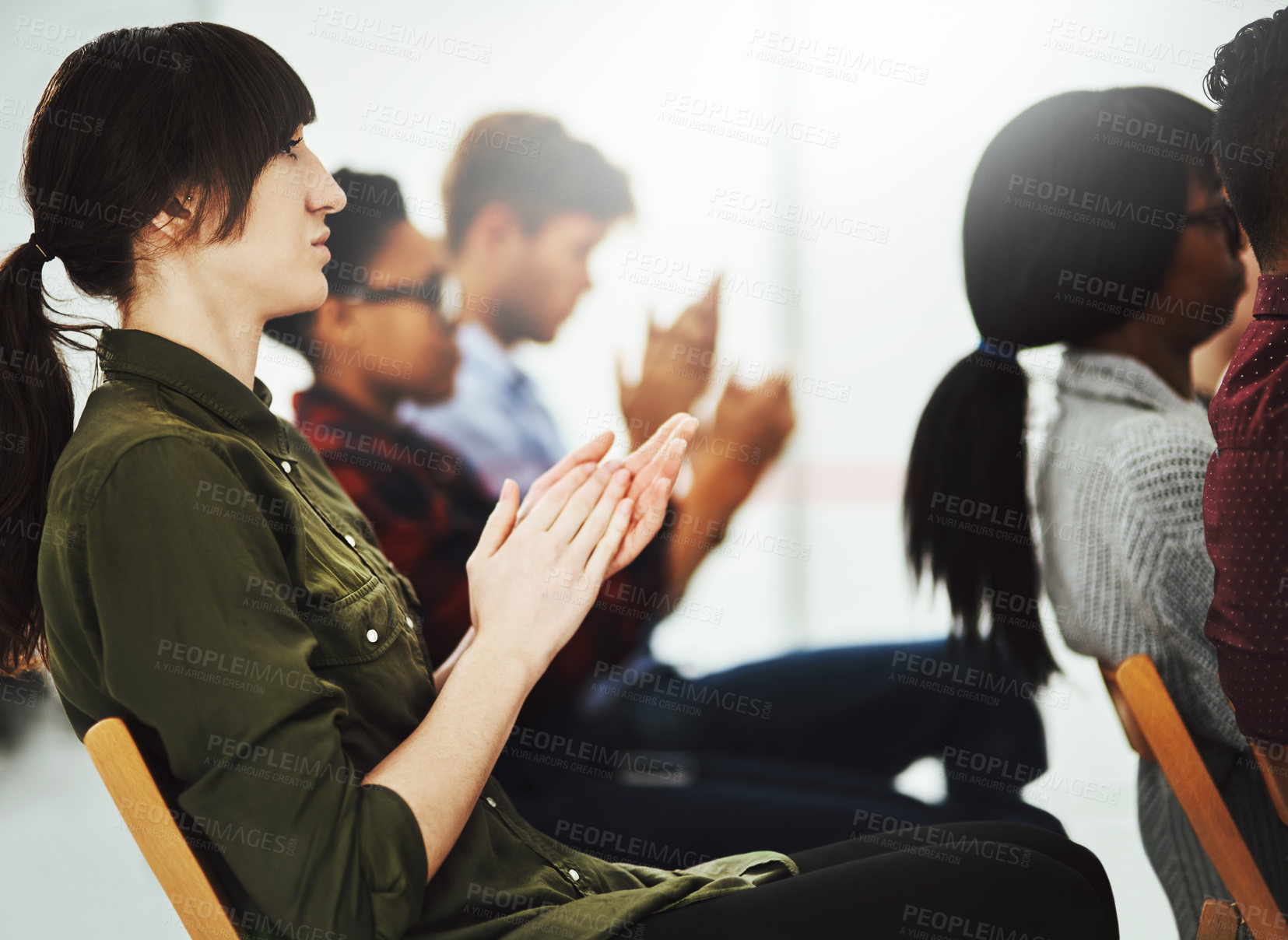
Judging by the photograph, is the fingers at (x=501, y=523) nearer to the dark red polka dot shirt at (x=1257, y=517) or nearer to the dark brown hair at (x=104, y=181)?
the dark brown hair at (x=104, y=181)

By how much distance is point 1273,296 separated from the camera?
935mm

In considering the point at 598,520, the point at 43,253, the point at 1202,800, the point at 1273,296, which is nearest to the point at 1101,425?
the point at 1273,296

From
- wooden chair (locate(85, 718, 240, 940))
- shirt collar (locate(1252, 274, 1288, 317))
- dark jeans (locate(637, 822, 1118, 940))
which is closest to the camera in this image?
wooden chair (locate(85, 718, 240, 940))

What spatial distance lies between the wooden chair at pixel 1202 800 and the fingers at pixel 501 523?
2.01ft

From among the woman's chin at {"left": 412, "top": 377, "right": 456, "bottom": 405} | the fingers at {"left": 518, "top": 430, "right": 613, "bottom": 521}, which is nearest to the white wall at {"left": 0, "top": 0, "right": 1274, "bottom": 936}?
the woman's chin at {"left": 412, "top": 377, "right": 456, "bottom": 405}

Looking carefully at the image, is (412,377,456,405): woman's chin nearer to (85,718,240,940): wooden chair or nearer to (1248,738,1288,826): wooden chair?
(85,718,240,940): wooden chair

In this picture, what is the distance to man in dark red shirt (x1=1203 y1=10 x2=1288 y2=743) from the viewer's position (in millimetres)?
900

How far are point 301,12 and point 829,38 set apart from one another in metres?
1.15

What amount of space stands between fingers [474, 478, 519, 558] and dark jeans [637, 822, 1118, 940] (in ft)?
1.23

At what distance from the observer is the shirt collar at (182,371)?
0.83 m

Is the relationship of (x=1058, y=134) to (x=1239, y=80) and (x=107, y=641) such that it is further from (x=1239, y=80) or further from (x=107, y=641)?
(x=107, y=641)

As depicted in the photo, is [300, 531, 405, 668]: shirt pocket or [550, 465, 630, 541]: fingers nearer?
[300, 531, 405, 668]: shirt pocket

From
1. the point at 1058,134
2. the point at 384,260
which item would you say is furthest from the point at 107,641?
the point at 1058,134

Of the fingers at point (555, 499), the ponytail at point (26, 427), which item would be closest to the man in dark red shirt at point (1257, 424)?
the fingers at point (555, 499)
